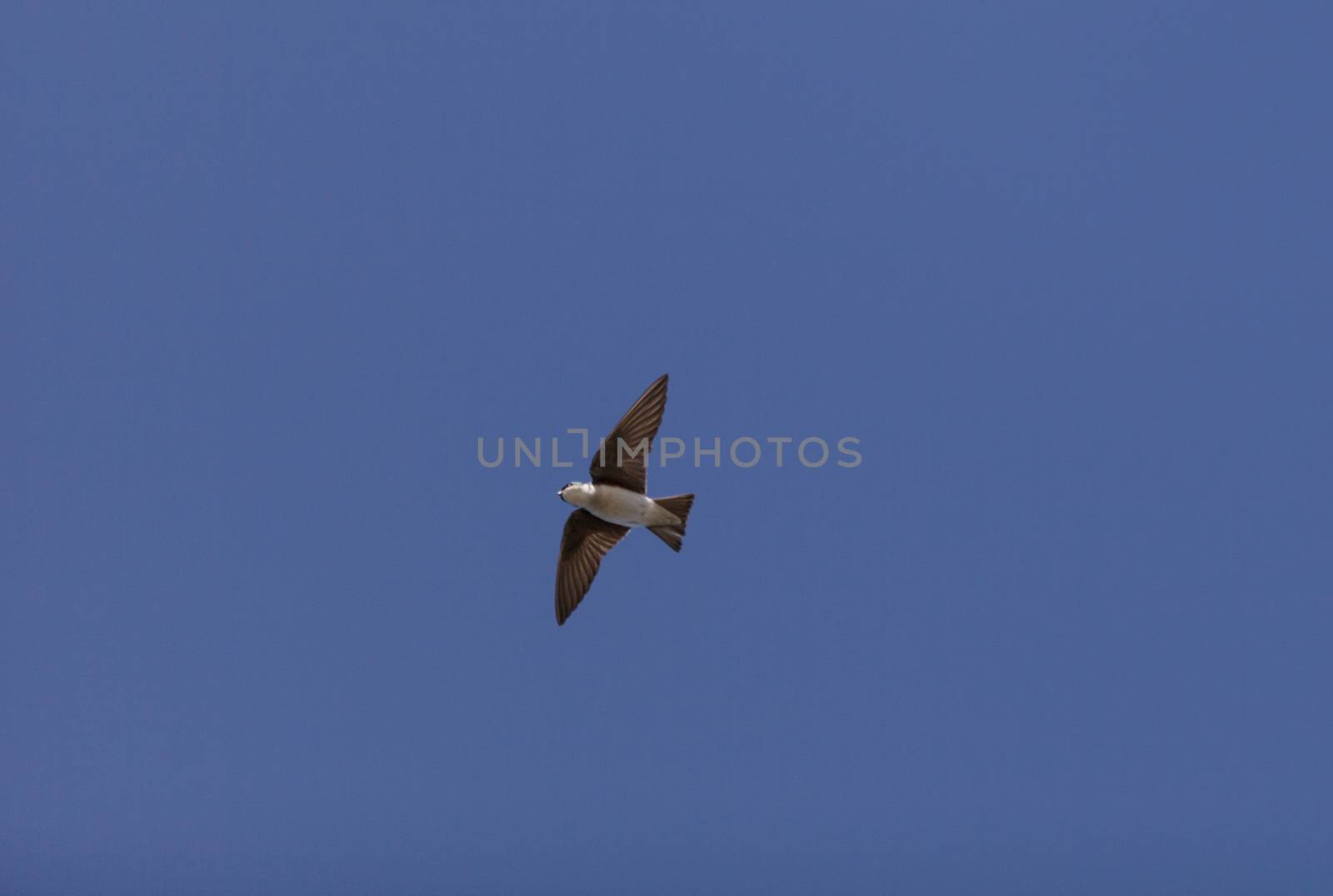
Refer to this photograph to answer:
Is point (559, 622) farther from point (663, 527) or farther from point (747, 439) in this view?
point (747, 439)

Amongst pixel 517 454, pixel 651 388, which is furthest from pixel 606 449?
pixel 517 454

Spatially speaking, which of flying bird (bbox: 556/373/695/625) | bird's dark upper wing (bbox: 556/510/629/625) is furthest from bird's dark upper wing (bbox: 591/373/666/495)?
bird's dark upper wing (bbox: 556/510/629/625)

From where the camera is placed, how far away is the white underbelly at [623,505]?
269 inches

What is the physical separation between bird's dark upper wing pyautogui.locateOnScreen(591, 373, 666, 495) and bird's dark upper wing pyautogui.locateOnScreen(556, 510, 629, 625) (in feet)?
0.95

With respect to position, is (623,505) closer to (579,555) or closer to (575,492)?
(575,492)

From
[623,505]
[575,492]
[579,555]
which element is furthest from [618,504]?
[579,555]

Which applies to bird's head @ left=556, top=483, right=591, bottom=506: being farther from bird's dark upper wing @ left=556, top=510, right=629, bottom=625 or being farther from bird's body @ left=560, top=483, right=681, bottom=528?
bird's dark upper wing @ left=556, top=510, right=629, bottom=625

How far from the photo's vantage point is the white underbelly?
269 inches

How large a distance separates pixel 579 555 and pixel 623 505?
447 mm

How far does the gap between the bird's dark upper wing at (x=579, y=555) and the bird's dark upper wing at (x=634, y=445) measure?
0.95 ft

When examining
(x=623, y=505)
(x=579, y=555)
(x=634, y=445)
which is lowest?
(x=579, y=555)

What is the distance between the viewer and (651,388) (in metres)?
6.89

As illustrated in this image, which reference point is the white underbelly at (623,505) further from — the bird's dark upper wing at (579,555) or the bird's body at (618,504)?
the bird's dark upper wing at (579,555)

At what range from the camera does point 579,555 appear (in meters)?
7.16
